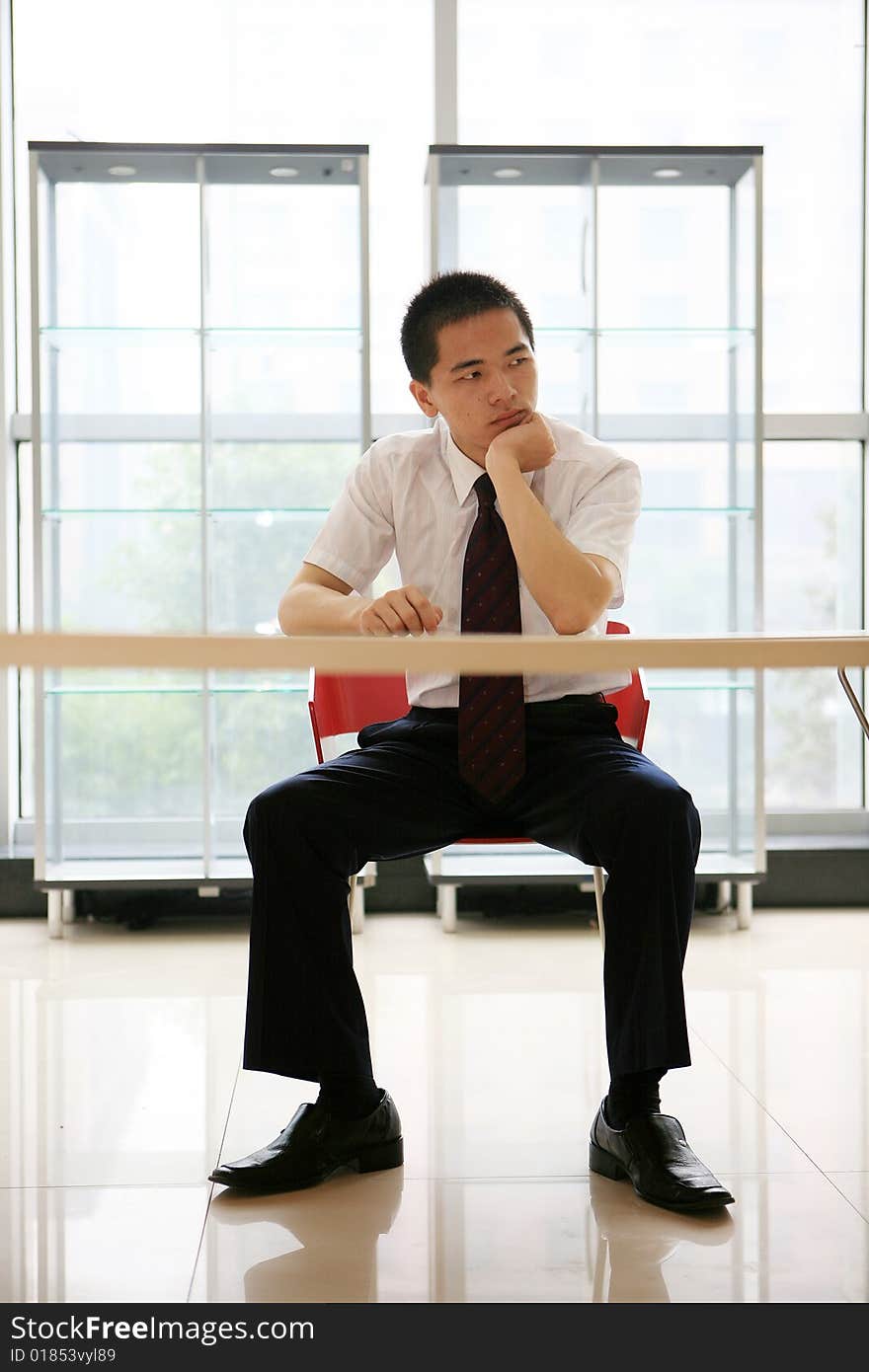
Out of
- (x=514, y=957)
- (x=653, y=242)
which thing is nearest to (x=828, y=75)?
(x=653, y=242)

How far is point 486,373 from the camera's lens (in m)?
2.09

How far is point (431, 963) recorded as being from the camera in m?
3.30

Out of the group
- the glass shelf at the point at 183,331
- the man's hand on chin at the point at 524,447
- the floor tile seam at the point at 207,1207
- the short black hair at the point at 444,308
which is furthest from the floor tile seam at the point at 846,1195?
the glass shelf at the point at 183,331

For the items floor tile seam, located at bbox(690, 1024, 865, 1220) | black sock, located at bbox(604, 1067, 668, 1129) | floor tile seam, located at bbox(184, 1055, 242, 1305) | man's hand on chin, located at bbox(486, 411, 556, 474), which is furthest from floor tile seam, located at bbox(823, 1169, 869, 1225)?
man's hand on chin, located at bbox(486, 411, 556, 474)

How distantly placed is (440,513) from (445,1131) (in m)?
1.02

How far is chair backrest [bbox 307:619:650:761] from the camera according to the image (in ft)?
8.34

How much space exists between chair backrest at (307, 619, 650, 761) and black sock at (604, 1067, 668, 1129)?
0.81 m

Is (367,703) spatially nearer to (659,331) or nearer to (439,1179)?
(439,1179)

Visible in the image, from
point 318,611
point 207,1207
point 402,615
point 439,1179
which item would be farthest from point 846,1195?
point 318,611

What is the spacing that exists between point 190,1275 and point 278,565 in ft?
8.42

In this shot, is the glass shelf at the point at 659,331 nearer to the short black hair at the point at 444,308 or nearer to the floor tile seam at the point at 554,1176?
the short black hair at the point at 444,308

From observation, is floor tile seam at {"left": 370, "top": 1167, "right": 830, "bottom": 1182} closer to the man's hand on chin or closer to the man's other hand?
the man's other hand

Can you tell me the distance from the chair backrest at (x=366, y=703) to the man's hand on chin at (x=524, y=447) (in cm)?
62

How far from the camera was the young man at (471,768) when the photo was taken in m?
1.83
